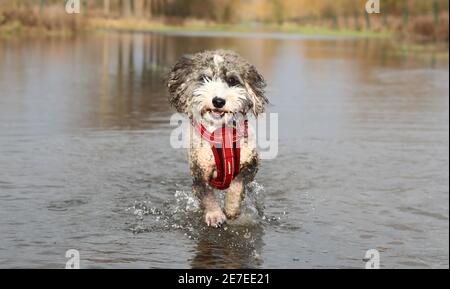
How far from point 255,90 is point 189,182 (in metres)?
2.31

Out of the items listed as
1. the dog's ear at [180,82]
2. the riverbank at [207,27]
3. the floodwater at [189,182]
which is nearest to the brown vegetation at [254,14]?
the riverbank at [207,27]

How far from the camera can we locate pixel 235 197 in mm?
6938

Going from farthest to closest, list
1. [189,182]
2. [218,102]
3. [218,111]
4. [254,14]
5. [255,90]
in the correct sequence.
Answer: [254,14]
[189,182]
[255,90]
[218,111]
[218,102]

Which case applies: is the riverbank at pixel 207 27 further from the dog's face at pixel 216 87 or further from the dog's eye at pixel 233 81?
the dog's eye at pixel 233 81

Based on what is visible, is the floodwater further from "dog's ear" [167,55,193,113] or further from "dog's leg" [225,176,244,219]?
"dog's ear" [167,55,193,113]

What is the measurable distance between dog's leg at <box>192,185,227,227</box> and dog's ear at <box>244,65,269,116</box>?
32.2 inches

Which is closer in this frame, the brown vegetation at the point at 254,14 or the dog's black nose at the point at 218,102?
the dog's black nose at the point at 218,102

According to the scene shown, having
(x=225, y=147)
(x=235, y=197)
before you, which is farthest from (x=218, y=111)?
(x=235, y=197)

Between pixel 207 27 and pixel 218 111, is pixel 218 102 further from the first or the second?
pixel 207 27

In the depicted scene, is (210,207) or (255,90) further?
(210,207)

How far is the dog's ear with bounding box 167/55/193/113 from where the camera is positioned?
6.48 meters

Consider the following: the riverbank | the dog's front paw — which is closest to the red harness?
the dog's front paw

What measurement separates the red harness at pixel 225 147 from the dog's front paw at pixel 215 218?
0.97 feet

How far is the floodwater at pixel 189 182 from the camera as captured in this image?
628cm
